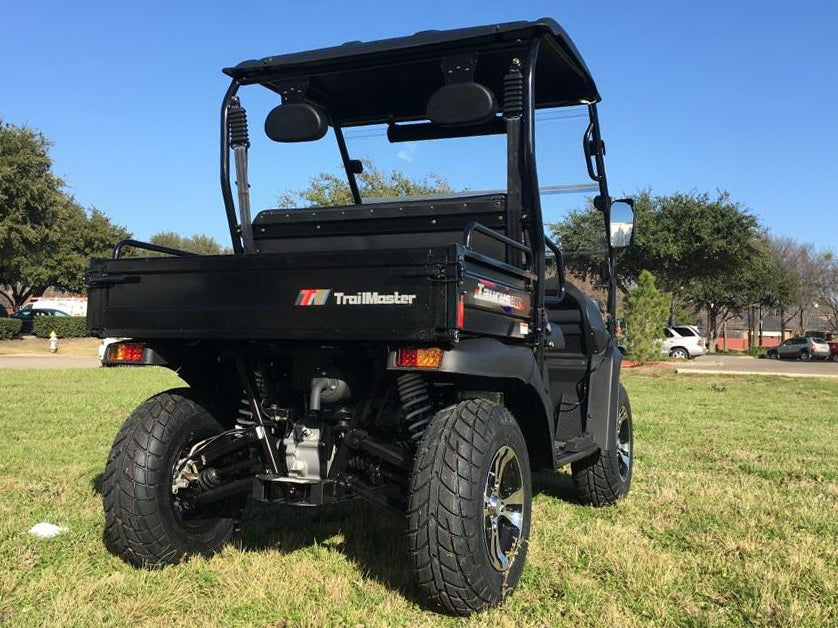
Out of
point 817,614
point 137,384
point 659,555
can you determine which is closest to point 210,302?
point 659,555

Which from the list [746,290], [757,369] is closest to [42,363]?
[757,369]

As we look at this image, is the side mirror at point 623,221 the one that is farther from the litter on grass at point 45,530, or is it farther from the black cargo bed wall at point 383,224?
the litter on grass at point 45,530

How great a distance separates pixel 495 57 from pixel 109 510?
2960 mm

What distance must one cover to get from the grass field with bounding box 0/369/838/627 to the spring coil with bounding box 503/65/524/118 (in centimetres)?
227

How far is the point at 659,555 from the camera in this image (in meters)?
3.91

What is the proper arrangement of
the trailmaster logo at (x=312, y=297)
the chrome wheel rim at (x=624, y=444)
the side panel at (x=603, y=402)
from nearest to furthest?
the trailmaster logo at (x=312, y=297) → the side panel at (x=603, y=402) → the chrome wheel rim at (x=624, y=444)

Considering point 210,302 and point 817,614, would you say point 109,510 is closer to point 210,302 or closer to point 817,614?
point 210,302

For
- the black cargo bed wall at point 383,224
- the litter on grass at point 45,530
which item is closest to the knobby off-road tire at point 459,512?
the black cargo bed wall at point 383,224

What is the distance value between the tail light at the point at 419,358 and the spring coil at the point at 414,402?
366 millimetres

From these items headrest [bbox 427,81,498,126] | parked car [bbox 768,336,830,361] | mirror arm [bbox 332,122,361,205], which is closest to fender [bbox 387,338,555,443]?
headrest [bbox 427,81,498,126]

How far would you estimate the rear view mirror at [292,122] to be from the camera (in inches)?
172

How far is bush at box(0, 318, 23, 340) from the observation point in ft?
100

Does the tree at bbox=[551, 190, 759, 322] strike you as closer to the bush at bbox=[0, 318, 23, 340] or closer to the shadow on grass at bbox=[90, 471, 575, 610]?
the bush at bbox=[0, 318, 23, 340]

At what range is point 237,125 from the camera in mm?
4301
